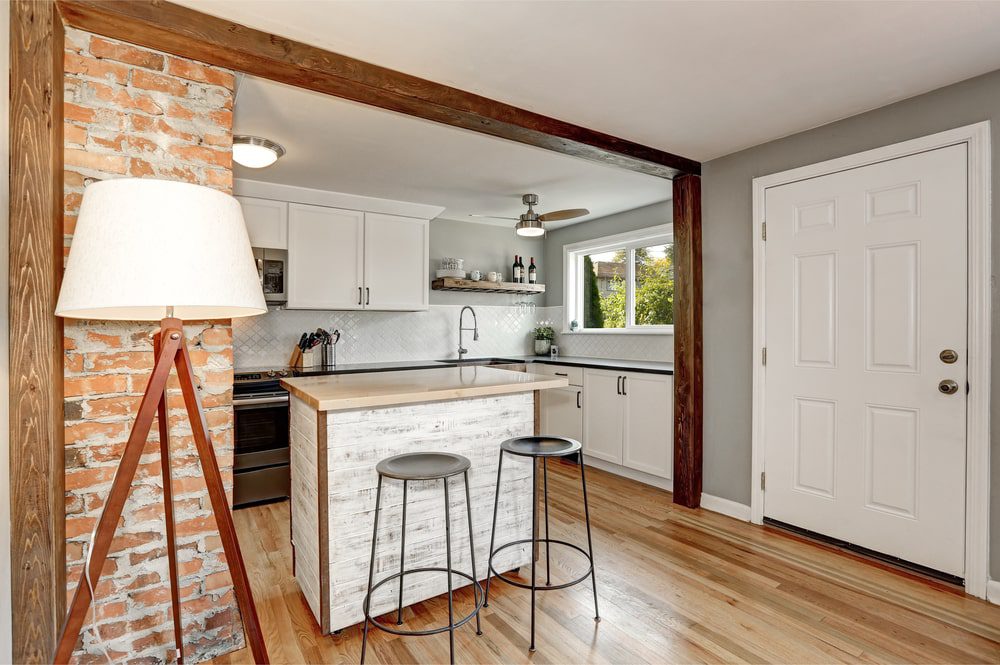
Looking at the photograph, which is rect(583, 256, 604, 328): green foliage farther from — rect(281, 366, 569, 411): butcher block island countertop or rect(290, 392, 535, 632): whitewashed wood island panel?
rect(290, 392, 535, 632): whitewashed wood island panel

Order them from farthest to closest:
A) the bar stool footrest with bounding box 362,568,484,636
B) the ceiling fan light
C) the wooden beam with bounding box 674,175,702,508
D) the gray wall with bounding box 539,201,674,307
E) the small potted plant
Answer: the small potted plant < the gray wall with bounding box 539,201,674,307 < the ceiling fan light < the wooden beam with bounding box 674,175,702,508 < the bar stool footrest with bounding box 362,568,484,636

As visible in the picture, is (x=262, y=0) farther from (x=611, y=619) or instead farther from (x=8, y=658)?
(x=611, y=619)

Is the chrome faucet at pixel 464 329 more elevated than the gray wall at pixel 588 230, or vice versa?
the gray wall at pixel 588 230

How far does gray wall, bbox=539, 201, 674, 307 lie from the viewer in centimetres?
456

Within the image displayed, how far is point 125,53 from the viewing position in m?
1.73

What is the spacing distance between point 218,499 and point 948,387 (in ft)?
10.1

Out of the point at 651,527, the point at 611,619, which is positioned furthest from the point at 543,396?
the point at 611,619

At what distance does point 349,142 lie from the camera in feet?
10.1

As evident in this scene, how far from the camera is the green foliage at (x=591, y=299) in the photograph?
5.30m

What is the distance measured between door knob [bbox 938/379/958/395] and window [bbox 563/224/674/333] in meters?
2.00

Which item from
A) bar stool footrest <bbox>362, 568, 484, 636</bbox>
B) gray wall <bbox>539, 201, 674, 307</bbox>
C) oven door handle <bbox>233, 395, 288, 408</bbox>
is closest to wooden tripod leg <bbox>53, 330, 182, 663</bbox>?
bar stool footrest <bbox>362, 568, 484, 636</bbox>

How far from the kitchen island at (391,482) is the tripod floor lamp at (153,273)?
548 mm

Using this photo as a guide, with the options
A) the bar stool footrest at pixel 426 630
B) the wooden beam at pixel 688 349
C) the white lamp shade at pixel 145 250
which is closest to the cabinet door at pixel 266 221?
the white lamp shade at pixel 145 250

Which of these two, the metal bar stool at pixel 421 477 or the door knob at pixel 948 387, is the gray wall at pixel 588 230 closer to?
the door knob at pixel 948 387
